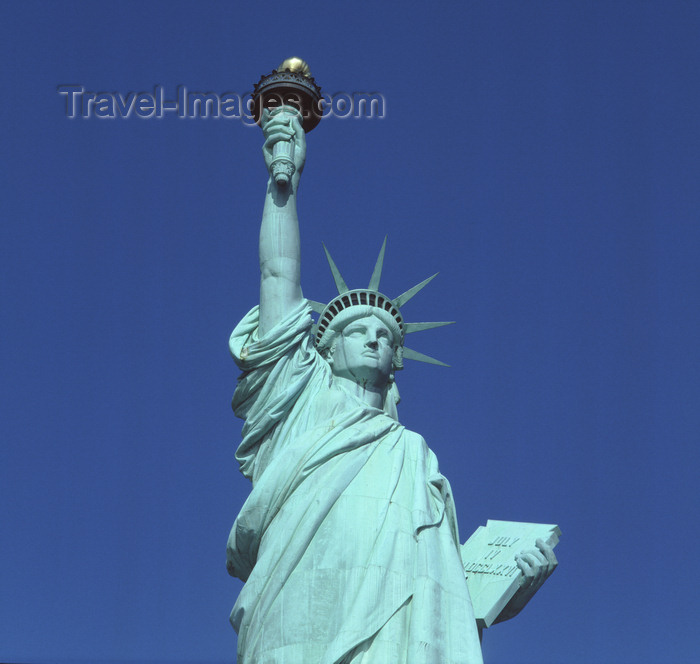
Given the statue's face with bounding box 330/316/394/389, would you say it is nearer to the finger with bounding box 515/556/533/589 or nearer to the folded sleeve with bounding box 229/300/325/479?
the folded sleeve with bounding box 229/300/325/479

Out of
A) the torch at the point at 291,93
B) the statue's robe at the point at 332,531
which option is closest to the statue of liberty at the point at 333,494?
the statue's robe at the point at 332,531

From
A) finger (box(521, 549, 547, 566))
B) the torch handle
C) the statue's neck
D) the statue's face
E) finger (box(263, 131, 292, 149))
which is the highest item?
finger (box(263, 131, 292, 149))

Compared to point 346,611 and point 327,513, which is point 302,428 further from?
point 346,611

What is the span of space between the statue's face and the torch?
2.71m

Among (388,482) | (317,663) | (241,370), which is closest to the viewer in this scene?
(317,663)

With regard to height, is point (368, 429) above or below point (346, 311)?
below

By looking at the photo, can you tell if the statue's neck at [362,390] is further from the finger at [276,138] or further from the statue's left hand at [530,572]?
the finger at [276,138]

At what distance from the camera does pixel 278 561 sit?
674 inches

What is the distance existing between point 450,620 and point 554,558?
1.82 metres

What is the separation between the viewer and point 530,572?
1795 centimetres

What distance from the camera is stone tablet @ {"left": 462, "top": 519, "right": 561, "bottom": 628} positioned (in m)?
17.9

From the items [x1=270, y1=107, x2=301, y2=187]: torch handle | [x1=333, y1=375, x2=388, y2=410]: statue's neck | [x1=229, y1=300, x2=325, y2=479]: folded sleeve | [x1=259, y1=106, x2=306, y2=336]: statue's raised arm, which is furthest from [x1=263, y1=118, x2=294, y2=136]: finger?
[x1=333, y1=375, x2=388, y2=410]: statue's neck

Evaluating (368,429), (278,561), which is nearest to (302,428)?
(368,429)

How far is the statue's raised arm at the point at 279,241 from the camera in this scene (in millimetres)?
19062
